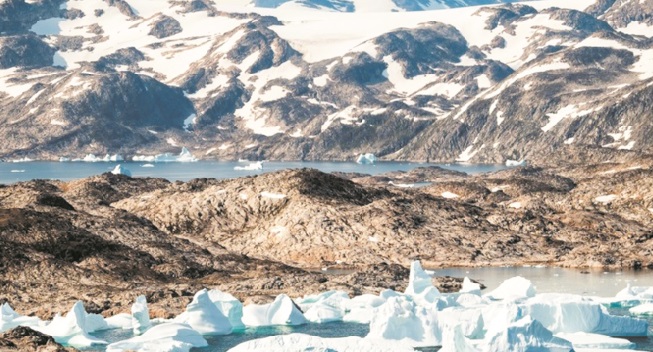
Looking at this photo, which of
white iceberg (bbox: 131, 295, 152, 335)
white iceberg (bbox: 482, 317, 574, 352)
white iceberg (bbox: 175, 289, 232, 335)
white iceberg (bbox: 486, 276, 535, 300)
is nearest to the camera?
white iceberg (bbox: 482, 317, 574, 352)

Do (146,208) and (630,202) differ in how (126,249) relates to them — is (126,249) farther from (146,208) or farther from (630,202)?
(630,202)

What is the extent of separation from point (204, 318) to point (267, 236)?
4103cm

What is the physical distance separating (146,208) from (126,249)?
27.0 meters

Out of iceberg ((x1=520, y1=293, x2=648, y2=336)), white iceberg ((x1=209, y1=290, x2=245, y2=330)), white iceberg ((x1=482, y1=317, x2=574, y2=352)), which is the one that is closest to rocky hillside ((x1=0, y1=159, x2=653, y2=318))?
white iceberg ((x1=209, y1=290, x2=245, y2=330))

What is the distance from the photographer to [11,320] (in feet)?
193

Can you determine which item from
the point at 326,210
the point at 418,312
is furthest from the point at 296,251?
the point at 418,312

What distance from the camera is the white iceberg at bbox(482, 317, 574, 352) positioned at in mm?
47500

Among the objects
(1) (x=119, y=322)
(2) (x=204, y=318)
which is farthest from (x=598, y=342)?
(1) (x=119, y=322)

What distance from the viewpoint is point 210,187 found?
111000mm

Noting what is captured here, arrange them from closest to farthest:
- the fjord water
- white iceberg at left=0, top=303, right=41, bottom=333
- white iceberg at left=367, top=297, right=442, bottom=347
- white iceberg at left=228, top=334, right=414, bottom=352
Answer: white iceberg at left=228, top=334, right=414, bottom=352, white iceberg at left=367, top=297, right=442, bottom=347, the fjord water, white iceberg at left=0, top=303, right=41, bottom=333

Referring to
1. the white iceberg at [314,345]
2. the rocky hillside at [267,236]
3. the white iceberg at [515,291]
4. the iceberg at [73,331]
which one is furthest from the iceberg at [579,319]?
the iceberg at [73,331]

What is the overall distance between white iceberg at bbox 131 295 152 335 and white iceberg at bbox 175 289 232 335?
1.70 meters

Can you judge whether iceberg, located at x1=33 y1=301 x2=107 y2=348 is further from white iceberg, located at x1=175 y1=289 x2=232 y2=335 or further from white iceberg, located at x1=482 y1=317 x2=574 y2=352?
white iceberg, located at x1=482 y1=317 x2=574 y2=352

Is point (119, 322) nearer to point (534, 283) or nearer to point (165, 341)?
point (165, 341)
